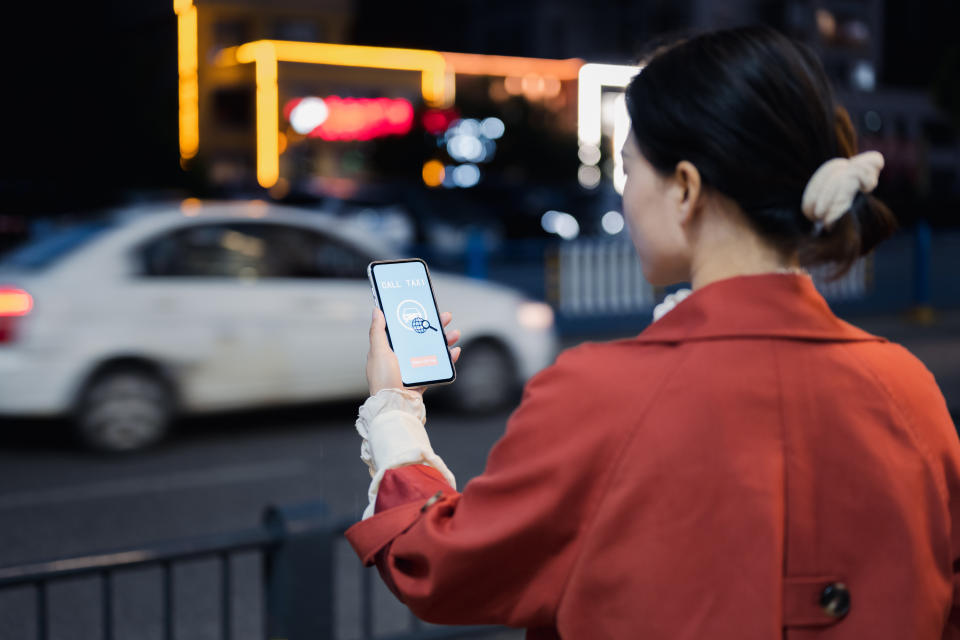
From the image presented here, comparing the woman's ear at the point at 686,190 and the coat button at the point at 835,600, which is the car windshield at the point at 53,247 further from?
the coat button at the point at 835,600

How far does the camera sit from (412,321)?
1449mm

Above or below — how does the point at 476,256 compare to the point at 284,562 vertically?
above

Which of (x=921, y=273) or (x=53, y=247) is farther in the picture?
Answer: (x=921, y=273)

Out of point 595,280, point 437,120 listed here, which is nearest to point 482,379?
point 595,280

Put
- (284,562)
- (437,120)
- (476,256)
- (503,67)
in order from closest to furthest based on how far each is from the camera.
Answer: (284,562)
(476,256)
(437,120)
(503,67)

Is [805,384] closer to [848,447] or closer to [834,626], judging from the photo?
[848,447]

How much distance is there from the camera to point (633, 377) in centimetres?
112

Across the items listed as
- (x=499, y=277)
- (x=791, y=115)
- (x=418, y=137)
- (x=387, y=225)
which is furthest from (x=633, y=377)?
(x=418, y=137)

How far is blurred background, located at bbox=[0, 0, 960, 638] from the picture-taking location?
8.26 ft

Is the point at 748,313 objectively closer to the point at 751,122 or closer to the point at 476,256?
the point at 751,122

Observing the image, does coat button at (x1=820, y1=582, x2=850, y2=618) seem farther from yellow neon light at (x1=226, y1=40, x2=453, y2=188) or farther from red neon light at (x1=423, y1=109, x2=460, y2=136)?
red neon light at (x1=423, y1=109, x2=460, y2=136)

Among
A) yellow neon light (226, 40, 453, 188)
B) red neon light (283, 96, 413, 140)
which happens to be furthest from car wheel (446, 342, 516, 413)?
red neon light (283, 96, 413, 140)

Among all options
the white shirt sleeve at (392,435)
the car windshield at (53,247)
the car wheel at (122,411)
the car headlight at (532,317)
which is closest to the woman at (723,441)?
the white shirt sleeve at (392,435)

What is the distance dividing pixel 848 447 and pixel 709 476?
161 millimetres
